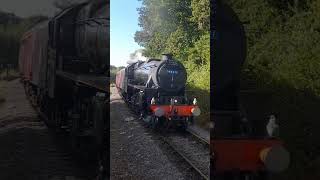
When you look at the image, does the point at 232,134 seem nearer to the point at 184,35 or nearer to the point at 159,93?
the point at 159,93

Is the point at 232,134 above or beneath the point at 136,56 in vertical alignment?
beneath

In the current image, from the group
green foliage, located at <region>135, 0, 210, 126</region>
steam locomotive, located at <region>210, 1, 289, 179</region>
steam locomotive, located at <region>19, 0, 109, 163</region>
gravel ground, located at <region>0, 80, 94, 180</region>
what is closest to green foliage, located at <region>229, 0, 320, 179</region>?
steam locomotive, located at <region>210, 1, 289, 179</region>

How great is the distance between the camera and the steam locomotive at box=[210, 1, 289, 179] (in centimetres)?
469

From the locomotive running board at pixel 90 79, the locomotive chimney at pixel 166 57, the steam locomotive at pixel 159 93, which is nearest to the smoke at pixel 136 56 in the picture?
the steam locomotive at pixel 159 93

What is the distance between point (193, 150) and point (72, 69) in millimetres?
1293

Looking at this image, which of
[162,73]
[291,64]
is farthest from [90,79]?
[291,64]

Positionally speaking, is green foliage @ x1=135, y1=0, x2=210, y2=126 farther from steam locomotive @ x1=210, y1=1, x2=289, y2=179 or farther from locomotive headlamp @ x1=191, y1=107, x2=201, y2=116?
steam locomotive @ x1=210, y1=1, x2=289, y2=179

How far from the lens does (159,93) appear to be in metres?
4.23

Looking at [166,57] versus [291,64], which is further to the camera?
[291,64]

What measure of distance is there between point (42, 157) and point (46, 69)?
821 mm

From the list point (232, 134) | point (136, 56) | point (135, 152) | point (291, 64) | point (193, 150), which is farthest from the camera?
point (291, 64)

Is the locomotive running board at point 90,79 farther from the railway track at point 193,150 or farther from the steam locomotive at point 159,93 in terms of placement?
the railway track at point 193,150

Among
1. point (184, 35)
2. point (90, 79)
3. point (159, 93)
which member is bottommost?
point (159, 93)

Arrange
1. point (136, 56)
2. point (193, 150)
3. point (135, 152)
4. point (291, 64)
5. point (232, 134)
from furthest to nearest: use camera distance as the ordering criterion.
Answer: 1. point (291, 64)
2. point (232, 134)
3. point (193, 150)
4. point (136, 56)
5. point (135, 152)
